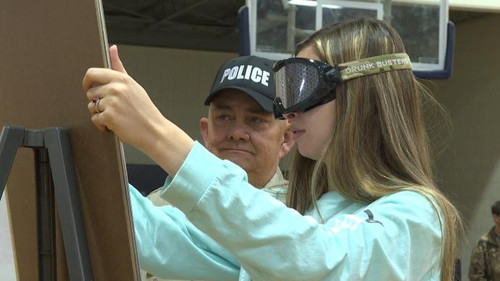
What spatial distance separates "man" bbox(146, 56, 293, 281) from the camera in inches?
83.7

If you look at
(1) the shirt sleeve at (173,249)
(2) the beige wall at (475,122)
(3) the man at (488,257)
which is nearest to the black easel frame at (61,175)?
(1) the shirt sleeve at (173,249)

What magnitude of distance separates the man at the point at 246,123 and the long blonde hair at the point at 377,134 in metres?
0.76

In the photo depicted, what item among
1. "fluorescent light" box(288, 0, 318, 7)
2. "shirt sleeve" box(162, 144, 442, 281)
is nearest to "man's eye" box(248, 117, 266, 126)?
"shirt sleeve" box(162, 144, 442, 281)

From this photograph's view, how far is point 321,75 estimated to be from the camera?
129 cm

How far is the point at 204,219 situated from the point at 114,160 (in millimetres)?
139

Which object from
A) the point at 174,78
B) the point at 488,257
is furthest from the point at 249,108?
the point at 174,78

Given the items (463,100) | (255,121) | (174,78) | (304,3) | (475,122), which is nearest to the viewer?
(255,121)

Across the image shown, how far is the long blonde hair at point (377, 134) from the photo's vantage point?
1.24 metres

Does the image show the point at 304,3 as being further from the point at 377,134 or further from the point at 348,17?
the point at 377,134

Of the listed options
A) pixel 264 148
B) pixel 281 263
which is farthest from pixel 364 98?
pixel 264 148

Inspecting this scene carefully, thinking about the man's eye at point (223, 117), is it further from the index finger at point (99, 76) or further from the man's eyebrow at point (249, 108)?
the index finger at point (99, 76)

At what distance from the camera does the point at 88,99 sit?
3.32ft

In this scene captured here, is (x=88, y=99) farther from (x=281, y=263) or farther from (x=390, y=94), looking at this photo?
(x=390, y=94)

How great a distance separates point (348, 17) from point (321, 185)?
10.7ft
